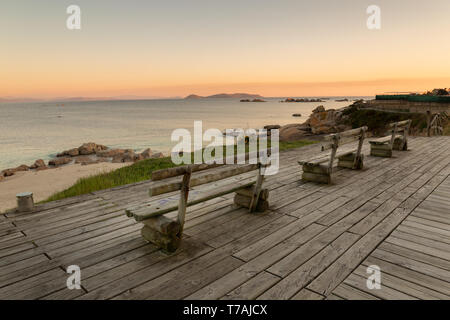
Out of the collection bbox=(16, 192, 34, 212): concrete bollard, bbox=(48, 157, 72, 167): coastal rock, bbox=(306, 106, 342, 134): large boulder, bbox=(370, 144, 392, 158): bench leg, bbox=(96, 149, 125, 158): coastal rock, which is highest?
bbox=(306, 106, 342, 134): large boulder

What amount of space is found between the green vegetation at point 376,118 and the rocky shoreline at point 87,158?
65.7ft

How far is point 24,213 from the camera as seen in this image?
4559 millimetres

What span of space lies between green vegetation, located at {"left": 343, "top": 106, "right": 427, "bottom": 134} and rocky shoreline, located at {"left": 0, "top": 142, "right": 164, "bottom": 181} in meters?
20.0

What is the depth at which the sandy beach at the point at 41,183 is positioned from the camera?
10.8 m

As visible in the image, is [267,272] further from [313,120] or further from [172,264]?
[313,120]

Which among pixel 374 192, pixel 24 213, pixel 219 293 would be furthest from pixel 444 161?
pixel 24 213

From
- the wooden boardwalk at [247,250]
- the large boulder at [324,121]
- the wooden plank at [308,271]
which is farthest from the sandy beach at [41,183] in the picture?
the large boulder at [324,121]

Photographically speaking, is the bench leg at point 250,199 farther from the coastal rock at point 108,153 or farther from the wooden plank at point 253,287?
the coastal rock at point 108,153

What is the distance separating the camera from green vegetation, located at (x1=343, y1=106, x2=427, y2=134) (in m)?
22.7

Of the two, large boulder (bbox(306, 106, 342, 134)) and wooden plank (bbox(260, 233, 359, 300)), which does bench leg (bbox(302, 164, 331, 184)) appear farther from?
large boulder (bbox(306, 106, 342, 134))

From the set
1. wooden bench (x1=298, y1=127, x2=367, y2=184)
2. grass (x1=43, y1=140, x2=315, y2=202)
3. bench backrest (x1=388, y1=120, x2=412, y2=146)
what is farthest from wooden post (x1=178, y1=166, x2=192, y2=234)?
bench backrest (x1=388, y1=120, x2=412, y2=146)

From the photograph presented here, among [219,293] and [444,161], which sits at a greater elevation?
[444,161]

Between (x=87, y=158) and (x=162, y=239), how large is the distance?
20255mm

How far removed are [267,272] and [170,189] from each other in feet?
4.65
